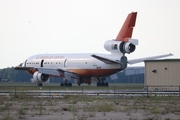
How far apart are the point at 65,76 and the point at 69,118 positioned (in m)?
47.5

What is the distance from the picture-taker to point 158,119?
23.7 metres

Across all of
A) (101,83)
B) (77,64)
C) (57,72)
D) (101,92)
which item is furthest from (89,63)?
(101,92)

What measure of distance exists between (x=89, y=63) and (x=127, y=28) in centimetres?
767

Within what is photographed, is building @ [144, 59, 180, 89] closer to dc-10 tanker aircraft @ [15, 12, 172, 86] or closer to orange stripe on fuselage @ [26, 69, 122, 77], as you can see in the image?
dc-10 tanker aircraft @ [15, 12, 172, 86]

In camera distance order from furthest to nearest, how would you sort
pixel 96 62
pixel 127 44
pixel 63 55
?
1. pixel 63 55
2. pixel 96 62
3. pixel 127 44

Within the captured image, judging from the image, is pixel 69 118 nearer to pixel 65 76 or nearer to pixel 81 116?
pixel 81 116

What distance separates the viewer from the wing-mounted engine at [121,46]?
6481cm

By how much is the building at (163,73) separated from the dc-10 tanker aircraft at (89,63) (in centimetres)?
593

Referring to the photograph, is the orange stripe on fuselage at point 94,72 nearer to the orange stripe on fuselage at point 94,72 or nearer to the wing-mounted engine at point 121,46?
the orange stripe on fuselage at point 94,72

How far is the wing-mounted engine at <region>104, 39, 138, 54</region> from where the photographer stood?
6481cm

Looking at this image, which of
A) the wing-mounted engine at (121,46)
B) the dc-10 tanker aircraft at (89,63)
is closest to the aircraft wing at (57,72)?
the dc-10 tanker aircraft at (89,63)

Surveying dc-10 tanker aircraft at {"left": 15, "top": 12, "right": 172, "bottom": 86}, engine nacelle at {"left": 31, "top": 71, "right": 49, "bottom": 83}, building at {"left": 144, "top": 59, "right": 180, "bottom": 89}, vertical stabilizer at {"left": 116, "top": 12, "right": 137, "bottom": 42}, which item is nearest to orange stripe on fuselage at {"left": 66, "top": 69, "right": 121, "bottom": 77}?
dc-10 tanker aircraft at {"left": 15, "top": 12, "right": 172, "bottom": 86}

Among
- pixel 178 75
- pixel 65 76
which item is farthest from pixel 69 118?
pixel 65 76

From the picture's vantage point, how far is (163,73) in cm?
5853
